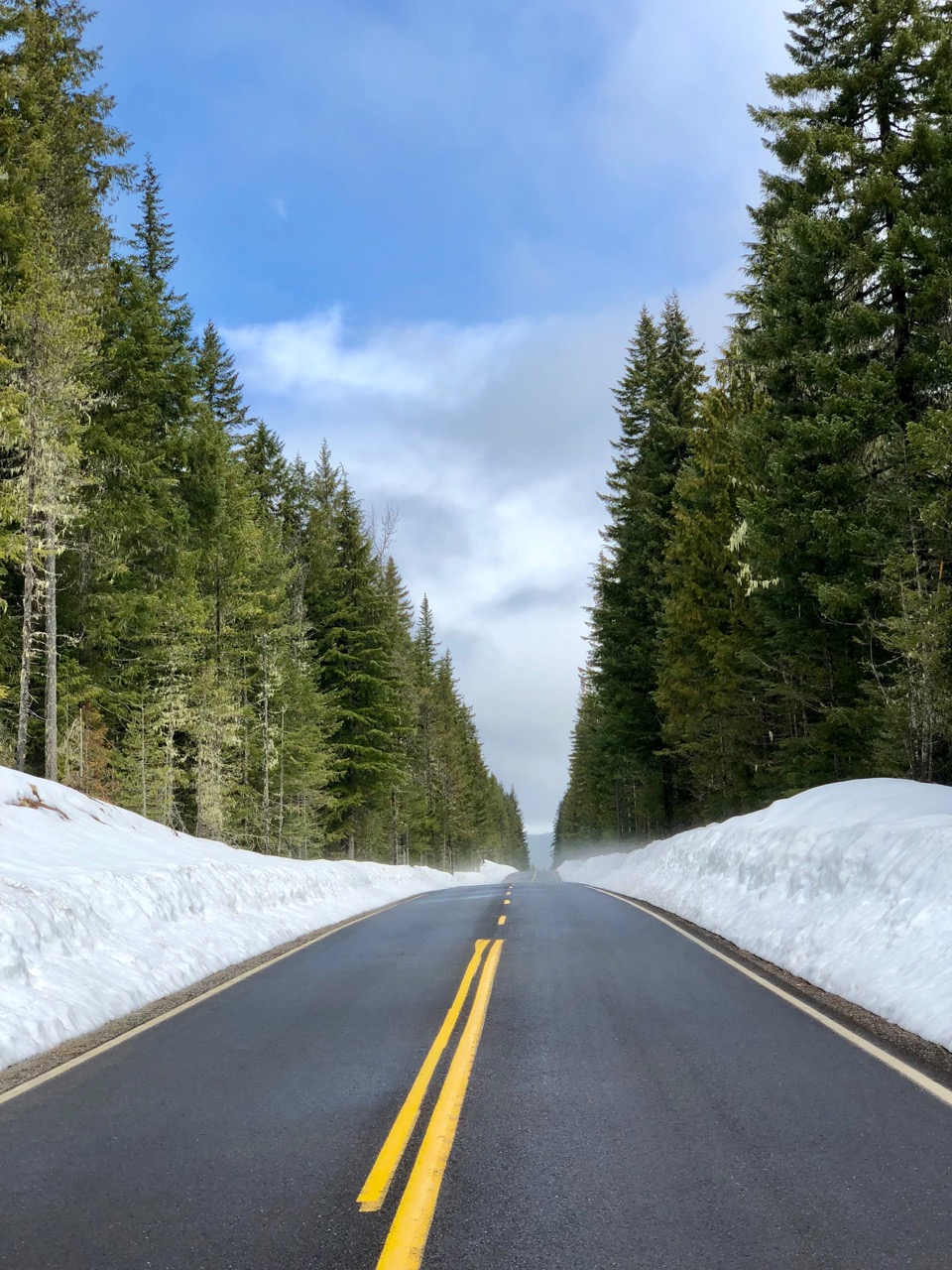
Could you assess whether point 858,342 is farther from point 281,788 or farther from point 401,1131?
point 281,788

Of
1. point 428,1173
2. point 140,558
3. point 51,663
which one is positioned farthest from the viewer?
point 140,558

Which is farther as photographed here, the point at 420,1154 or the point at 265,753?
the point at 265,753

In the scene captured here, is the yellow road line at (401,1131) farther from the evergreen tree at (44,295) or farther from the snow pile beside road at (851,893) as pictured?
the evergreen tree at (44,295)

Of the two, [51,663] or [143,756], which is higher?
[51,663]

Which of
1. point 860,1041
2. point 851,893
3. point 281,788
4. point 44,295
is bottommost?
point 860,1041

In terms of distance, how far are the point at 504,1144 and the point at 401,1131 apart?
64 cm

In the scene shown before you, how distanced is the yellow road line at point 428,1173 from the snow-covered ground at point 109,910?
368 cm

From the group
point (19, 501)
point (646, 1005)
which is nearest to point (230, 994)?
point (646, 1005)

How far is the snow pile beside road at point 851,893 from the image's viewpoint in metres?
7.87

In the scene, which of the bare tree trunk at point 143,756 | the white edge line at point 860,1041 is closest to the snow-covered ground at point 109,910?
the white edge line at point 860,1041

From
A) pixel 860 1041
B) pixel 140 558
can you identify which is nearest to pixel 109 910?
pixel 860 1041

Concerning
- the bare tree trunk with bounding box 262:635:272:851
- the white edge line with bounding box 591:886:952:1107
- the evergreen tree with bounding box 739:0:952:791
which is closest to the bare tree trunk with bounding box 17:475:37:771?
the bare tree trunk with bounding box 262:635:272:851

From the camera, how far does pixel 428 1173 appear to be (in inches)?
172

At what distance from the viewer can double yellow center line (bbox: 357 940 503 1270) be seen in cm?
367
